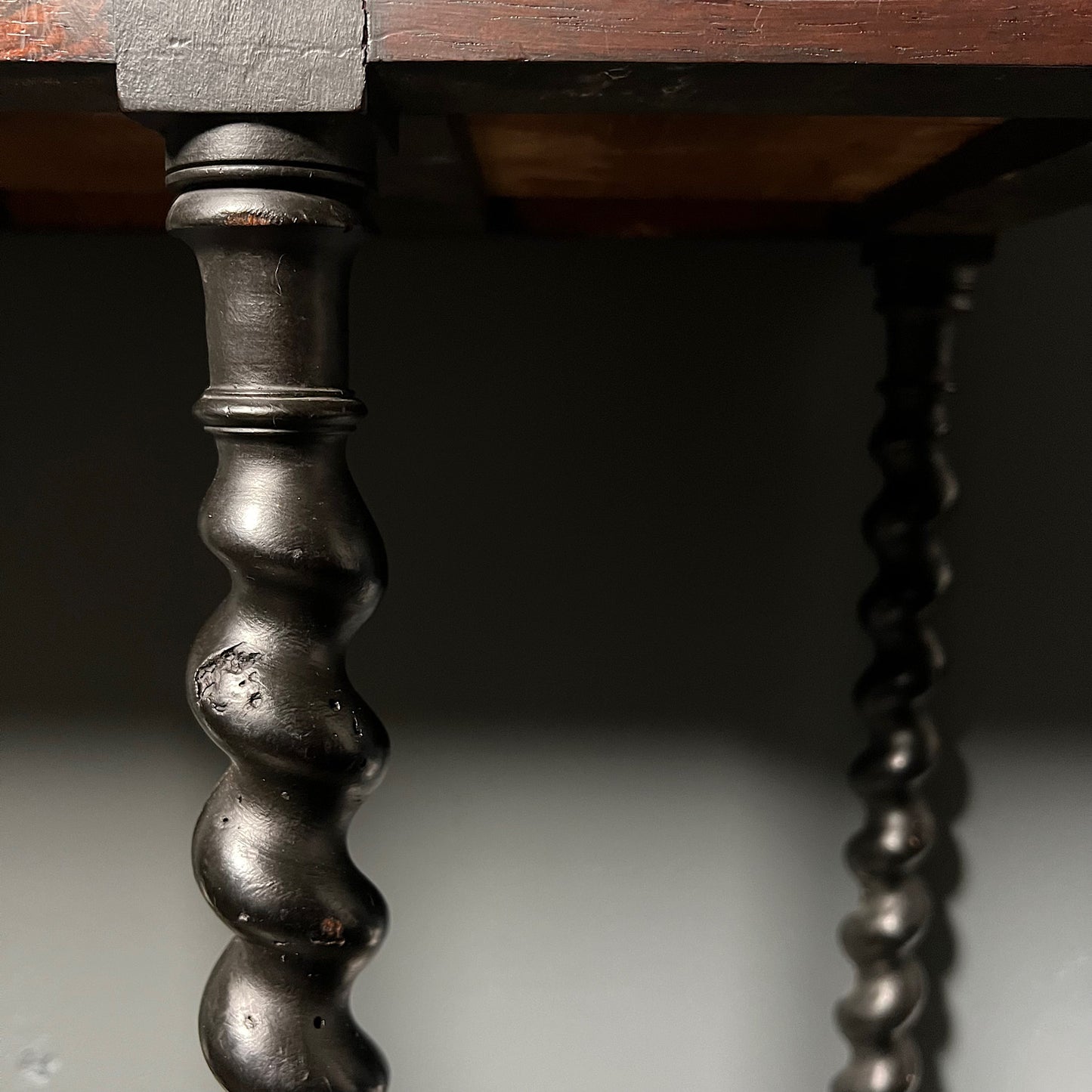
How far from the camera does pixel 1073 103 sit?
498mm

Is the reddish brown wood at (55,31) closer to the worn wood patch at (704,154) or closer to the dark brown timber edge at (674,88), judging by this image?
the dark brown timber edge at (674,88)

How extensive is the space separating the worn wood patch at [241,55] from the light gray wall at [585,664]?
61cm

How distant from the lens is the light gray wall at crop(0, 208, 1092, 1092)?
1082mm

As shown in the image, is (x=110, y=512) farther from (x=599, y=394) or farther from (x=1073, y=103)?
(x=1073, y=103)

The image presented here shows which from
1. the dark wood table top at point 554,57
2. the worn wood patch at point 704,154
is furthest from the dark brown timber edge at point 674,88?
the worn wood patch at point 704,154

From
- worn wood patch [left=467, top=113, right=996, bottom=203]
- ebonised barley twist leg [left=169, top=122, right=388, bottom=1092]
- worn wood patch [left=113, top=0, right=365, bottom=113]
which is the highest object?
worn wood patch [left=467, top=113, right=996, bottom=203]

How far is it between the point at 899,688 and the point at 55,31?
86 cm

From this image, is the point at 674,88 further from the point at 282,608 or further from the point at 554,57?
the point at 282,608

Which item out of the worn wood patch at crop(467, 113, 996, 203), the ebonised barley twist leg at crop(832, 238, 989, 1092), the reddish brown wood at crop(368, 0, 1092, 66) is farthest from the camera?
the ebonised barley twist leg at crop(832, 238, 989, 1092)

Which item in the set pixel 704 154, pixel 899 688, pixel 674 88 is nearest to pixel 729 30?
pixel 674 88

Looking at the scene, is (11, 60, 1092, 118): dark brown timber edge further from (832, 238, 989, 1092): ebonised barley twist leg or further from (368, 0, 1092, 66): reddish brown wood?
(832, 238, 989, 1092): ebonised barley twist leg

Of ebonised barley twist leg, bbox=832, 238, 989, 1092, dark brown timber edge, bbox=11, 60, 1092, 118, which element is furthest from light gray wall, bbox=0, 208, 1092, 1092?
dark brown timber edge, bbox=11, 60, 1092, 118

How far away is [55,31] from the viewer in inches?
18.3

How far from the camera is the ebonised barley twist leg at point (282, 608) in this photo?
49 centimetres
